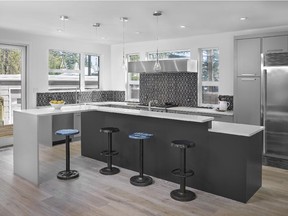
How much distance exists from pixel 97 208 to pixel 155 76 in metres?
4.65

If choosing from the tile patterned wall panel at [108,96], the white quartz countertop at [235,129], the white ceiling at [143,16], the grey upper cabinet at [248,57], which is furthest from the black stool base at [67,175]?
the tile patterned wall panel at [108,96]

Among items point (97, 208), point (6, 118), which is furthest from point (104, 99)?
point (97, 208)

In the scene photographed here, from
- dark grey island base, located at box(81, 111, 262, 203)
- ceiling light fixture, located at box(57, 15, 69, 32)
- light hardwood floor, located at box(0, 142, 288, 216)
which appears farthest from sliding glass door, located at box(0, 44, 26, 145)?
dark grey island base, located at box(81, 111, 262, 203)

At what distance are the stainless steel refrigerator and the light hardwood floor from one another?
0.65 metres

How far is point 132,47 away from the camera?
793cm

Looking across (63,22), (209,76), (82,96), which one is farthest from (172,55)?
(63,22)

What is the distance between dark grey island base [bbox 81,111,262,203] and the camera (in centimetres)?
350

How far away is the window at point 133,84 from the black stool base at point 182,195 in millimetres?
4554

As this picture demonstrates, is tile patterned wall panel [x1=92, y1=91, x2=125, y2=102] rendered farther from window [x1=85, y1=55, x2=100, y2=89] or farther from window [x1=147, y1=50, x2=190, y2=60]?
window [x1=147, y1=50, x2=190, y2=60]

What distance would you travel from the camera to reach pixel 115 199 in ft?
11.7

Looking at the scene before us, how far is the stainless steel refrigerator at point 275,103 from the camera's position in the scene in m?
4.95

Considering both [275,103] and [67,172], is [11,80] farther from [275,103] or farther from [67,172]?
[275,103]

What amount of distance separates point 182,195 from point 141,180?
75cm

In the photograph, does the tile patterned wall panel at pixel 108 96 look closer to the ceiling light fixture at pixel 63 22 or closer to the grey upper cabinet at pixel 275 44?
the ceiling light fixture at pixel 63 22
